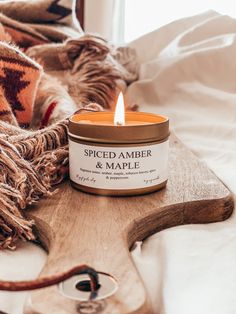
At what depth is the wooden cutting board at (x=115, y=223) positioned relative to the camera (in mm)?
334

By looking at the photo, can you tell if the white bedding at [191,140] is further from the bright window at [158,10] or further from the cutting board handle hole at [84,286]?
the bright window at [158,10]

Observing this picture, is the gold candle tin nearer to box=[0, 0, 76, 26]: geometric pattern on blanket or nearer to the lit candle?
the lit candle

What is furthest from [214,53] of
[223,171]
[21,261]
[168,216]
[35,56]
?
[21,261]

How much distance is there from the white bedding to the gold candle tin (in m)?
0.07

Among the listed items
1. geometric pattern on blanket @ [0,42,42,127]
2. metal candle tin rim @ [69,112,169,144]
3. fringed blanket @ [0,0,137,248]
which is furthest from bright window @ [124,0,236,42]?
metal candle tin rim @ [69,112,169,144]

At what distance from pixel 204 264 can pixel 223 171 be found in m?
0.24

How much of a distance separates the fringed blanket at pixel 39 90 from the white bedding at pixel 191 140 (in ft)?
0.14

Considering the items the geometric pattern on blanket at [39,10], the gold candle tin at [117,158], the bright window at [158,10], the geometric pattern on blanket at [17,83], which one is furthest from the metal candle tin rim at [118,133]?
the bright window at [158,10]

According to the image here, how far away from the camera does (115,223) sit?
47 cm

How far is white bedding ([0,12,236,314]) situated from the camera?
38cm

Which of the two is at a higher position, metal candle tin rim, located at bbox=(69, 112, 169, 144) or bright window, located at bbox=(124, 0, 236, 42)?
metal candle tin rim, located at bbox=(69, 112, 169, 144)

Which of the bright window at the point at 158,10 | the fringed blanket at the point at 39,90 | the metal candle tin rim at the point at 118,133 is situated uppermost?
the metal candle tin rim at the point at 118,133

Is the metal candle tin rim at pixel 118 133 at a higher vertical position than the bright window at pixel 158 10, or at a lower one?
higher

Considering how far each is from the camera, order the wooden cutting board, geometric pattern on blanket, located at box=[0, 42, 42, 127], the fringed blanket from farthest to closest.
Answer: geometric pattern on blanket, located at box=[0, 42, 42, 127] < the fringed blanket < the wooden cutting board
